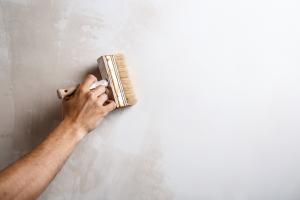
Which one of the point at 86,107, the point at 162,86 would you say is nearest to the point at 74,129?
the point at 86,107

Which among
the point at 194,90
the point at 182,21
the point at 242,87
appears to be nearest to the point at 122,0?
the point at 182,21

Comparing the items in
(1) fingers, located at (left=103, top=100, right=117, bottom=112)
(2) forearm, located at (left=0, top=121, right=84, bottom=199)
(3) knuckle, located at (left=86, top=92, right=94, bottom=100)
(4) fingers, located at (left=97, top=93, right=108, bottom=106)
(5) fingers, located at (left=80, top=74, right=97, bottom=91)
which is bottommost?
(2) forearm, located at (left=0, top=121, right=84, bottom=199)

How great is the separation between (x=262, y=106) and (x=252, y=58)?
16cm

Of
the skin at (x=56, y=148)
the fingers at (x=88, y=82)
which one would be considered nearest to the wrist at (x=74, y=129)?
the skin at (x=56, y=148)

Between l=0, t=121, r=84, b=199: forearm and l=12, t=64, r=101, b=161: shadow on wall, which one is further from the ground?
l=12, t=64, r=101, b=161: shadow on wall

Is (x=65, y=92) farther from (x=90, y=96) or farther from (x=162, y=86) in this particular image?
(x=162, y=86)

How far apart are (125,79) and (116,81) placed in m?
0.03

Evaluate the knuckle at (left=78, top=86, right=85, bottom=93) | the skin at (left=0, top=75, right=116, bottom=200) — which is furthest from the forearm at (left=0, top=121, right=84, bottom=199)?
the knuckle at (left=78, top=86, right=85, bottom=93)

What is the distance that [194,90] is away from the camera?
1.03 m

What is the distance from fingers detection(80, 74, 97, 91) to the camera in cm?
91

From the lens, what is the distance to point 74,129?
2.89 feet

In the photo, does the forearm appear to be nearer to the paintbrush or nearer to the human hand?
the human hand

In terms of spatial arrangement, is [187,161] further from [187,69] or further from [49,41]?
[49,41]

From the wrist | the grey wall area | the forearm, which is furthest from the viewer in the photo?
the grey wall area
